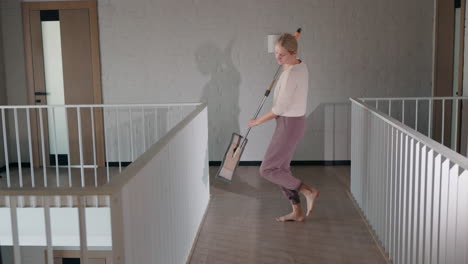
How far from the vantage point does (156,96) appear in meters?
6.83

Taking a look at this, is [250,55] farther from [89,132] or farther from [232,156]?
[89,132]

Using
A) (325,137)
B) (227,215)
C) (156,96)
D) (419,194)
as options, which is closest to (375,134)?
(419,194)

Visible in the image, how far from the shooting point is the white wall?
6.53m

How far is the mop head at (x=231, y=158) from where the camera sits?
480cm

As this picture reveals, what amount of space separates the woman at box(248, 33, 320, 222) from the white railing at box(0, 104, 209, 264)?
59 cm

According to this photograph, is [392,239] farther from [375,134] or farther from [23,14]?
[23,14]

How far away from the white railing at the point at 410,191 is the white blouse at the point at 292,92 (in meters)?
0.54

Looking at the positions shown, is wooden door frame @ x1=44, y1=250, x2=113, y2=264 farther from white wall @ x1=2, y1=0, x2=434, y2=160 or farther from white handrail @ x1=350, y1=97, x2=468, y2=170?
white handrail @ x1=350, y1=97, x2=468, y2=170

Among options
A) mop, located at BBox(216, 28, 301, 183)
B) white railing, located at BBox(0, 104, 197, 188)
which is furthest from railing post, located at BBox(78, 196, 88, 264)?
white railing, located at BBox(0, 104, 197, 188)

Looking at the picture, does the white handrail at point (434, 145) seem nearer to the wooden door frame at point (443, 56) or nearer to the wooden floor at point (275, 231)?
the wooden floor at point (275, 231)

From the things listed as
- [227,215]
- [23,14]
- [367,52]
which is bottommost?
[227,215]

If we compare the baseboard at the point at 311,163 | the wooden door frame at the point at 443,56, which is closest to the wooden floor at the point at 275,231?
the baseboard at the point at 311,163

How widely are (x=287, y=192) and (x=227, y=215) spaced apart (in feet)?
2.11

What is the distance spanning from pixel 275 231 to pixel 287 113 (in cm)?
92
